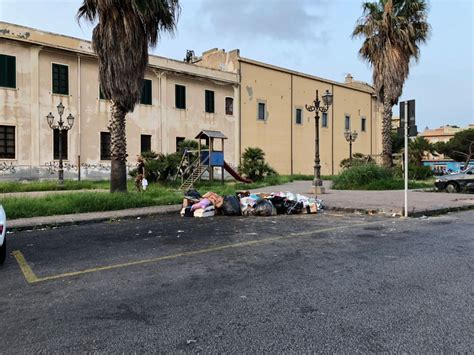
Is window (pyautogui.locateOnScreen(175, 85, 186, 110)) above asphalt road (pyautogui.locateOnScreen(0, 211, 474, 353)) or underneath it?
above

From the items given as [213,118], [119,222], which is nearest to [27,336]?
[119,222]

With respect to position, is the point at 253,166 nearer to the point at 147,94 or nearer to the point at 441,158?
the point at 147,94

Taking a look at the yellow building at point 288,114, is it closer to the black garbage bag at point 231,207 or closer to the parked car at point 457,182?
the parked car at point 457,182

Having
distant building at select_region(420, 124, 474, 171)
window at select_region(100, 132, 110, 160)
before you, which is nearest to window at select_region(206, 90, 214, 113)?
window at select_region(100, 132, 110, 160)

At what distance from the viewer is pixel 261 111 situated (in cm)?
3866

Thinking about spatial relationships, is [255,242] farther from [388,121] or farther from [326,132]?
[326,132]

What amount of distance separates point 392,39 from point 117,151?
18.3m

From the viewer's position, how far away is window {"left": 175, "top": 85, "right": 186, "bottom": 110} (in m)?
32.9

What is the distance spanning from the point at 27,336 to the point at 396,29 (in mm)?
25860

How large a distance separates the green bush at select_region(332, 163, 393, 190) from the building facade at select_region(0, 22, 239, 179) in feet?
48.6

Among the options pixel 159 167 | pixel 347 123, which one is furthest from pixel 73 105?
pixel 347 123

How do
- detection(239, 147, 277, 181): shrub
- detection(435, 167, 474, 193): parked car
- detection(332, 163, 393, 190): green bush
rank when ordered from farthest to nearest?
detection(239, 147, 277, 181): shrub, detection(332, 163, 393, 190): green bush, detection(435, 167, 474, 193): parked car

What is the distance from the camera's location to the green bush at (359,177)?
2264 cm

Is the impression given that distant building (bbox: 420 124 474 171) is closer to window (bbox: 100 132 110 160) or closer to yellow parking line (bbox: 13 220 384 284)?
window (bbox: 100 132 110 160)
